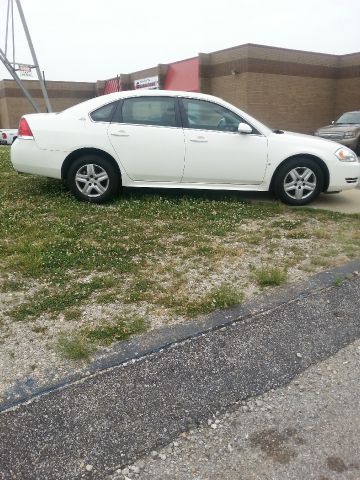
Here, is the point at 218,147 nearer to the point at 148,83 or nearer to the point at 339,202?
the point at 339,202

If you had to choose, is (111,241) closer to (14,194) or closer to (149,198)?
(149,198)

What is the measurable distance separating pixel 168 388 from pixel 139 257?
1.87 meters

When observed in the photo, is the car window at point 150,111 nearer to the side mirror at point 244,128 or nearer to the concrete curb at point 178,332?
the side mirror at point 244,128

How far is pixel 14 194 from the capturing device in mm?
6617

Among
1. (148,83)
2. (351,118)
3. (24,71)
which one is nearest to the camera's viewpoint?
(351,118)

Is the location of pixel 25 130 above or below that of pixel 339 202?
above

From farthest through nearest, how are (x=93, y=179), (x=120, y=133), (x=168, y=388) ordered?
(x=93, y=179) → (x=120, y=133) → (x=168, y=388)

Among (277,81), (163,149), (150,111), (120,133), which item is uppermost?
(277,81)

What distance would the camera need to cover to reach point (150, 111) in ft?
19.4

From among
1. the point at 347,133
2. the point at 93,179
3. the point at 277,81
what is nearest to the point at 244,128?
the point at 93,179

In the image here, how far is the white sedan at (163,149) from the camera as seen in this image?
19.1 feet

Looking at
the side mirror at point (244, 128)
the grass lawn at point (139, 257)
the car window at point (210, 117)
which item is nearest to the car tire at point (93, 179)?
the grass lawn at point (139, 257)

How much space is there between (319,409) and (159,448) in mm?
922

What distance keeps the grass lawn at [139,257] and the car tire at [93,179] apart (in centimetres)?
18
